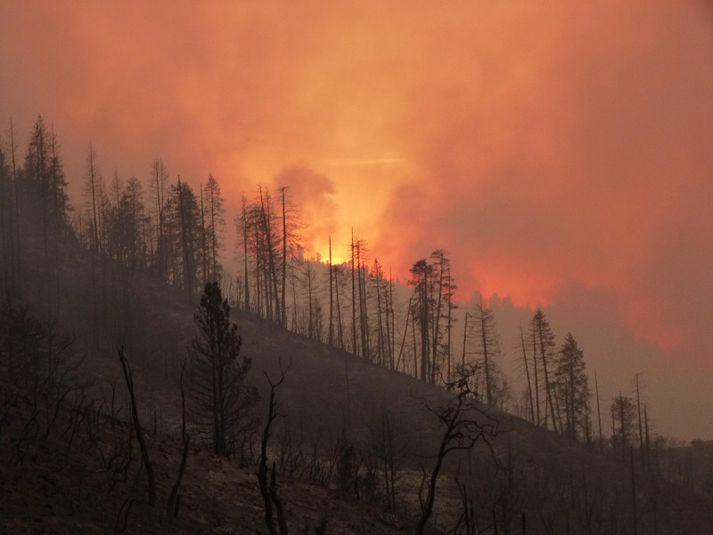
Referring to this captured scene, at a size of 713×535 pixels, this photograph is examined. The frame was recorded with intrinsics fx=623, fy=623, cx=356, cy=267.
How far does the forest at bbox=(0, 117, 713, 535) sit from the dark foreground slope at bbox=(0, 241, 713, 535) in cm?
12

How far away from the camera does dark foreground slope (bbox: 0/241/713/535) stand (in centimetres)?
1417

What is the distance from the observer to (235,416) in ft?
121

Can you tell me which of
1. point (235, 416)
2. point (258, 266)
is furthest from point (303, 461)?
point (258, 266)

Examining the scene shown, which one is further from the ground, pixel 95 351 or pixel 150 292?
pixel 150 292

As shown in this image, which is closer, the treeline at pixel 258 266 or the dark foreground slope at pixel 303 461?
the dark foreground slope at pixel 303 461

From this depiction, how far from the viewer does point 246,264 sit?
64.2 m

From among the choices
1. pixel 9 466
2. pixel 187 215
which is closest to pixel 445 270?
pixel 187 215

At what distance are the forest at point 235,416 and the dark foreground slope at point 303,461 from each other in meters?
0.12

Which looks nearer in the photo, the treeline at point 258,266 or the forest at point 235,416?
the forest at point 235,416

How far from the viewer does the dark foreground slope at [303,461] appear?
46.5 ft

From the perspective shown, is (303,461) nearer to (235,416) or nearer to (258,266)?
(235,416)

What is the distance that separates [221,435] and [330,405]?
23.3 metres

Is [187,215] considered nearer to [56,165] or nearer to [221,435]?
[56,165]

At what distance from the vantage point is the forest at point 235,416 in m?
14.3
